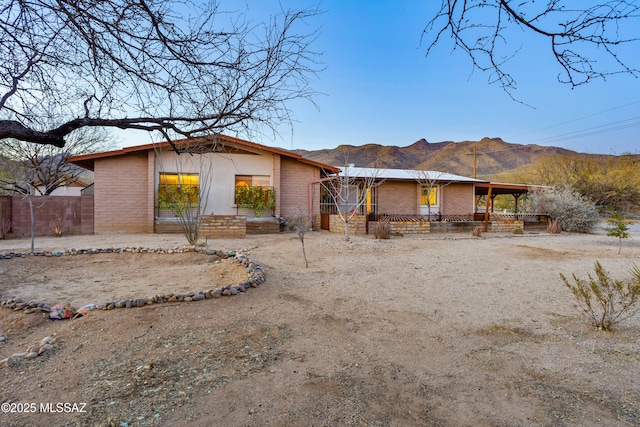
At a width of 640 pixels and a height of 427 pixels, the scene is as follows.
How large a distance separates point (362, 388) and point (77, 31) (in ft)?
11.1

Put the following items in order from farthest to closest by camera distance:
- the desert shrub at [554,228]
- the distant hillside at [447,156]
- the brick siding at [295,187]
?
the distant hillside at [447,156] → the desert shrub at [554,228] → the brick siding at [295,187]

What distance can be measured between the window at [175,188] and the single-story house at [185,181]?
1.5 inches

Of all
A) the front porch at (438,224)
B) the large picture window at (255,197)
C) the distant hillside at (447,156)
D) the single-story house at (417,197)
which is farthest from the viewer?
the distant hillside at (447,156)

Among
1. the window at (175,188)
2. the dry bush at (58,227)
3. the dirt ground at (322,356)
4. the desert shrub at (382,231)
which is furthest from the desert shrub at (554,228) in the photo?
the dry bush at (58,227)

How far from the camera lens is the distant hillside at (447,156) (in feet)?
179

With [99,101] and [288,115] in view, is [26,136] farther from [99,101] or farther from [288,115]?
[288,115]

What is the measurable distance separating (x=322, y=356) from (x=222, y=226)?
973 cm

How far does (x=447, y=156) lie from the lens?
61.1m

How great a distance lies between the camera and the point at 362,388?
7.61ft

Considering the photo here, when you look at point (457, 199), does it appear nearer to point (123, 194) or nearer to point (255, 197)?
point (255, 197)

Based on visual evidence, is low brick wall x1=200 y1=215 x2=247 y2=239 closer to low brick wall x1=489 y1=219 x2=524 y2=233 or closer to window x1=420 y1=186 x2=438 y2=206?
window x1=420 y1=186 x2=438 y2=206

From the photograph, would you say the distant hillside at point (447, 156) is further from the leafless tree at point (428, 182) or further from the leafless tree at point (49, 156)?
the leafless tree at point (49, 156)

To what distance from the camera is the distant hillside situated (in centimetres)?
5462

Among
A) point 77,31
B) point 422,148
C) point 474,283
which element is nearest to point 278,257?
point 474,283
